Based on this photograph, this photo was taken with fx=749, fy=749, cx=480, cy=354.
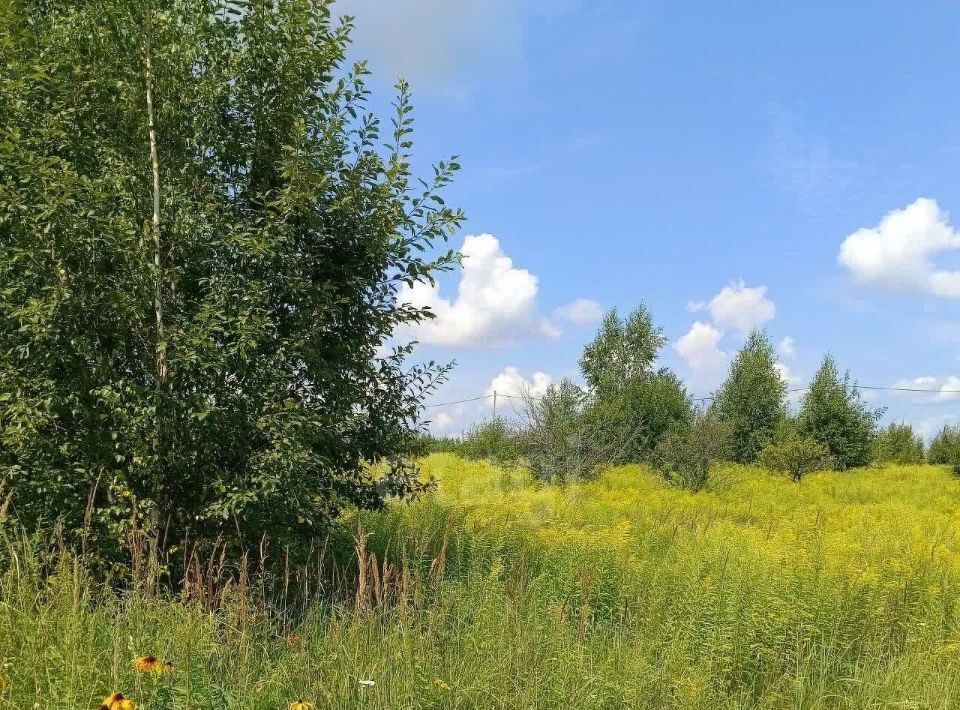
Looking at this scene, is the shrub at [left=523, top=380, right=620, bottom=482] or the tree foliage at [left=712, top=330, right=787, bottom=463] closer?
the shrub at [left=523, top=380, right=620, bottom=482]

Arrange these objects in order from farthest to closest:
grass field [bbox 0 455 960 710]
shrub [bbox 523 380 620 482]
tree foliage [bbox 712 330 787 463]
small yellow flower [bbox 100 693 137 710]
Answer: tree foliage [bbox 712 330 787 463] → shrub [bbox 523 380 620 482] → grass field [bbox 0 455 960 710] → small yellow flower [bbox 100 693 137 710]

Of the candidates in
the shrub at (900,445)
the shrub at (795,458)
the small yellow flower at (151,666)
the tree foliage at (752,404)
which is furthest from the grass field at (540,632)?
the shrub at (900,445)

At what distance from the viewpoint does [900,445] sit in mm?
35750

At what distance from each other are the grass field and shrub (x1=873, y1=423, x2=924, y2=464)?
1175 inches

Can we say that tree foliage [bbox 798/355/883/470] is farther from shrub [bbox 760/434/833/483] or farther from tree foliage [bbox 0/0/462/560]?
tree foliage [bbox 0/0/462/560]

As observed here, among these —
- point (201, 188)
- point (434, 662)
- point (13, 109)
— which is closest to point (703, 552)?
point (434, 662)

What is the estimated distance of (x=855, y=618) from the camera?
591cm

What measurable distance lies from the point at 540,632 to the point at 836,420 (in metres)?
26.8

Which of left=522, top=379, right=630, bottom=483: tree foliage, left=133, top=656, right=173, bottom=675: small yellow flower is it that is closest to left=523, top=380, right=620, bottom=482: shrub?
A: left=522, top=379, right=630, bottom=483: tree foliage

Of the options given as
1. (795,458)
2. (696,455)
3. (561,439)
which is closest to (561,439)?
(561,439)

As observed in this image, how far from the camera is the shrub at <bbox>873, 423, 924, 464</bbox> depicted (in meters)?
34.4

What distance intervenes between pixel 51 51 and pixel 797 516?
1166 centimetres

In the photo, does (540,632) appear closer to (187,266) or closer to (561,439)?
(187,266)

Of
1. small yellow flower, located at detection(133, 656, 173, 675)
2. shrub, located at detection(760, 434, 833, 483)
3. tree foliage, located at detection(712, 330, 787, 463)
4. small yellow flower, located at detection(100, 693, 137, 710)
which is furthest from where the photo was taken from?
tree foliage, located at detection(712, 330, 787, 463)
